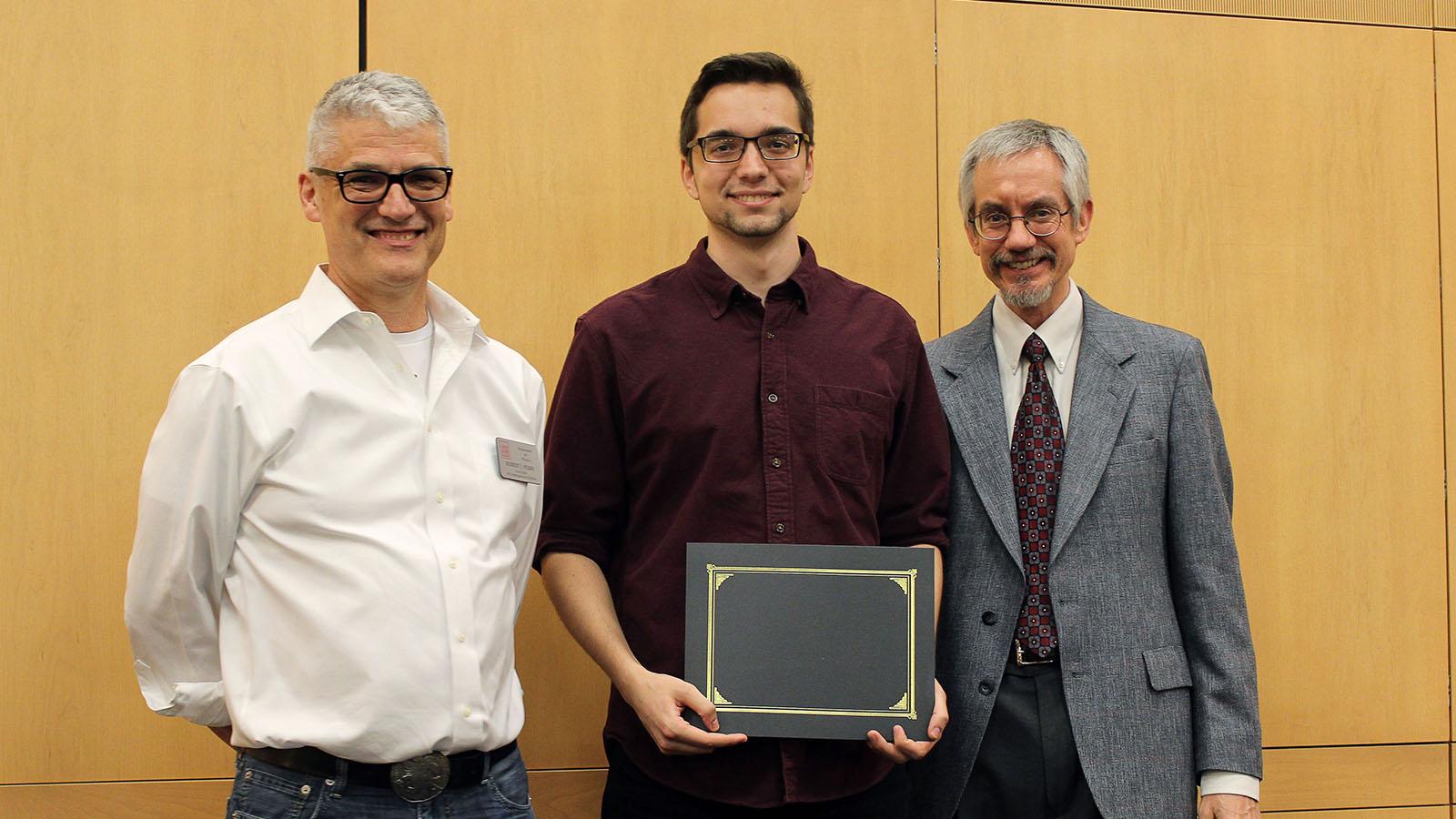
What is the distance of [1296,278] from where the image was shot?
294cm

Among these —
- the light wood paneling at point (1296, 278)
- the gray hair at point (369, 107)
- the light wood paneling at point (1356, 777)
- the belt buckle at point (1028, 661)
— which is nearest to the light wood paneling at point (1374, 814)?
the light wood paneling at point (1356, 777)

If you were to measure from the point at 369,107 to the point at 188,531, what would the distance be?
2.21ft

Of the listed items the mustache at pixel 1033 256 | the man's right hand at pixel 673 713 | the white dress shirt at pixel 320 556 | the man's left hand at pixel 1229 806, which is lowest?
the man's left hand at pixel 1229 806

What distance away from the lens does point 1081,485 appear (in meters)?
2.13

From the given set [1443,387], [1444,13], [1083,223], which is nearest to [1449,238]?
[1443,387]

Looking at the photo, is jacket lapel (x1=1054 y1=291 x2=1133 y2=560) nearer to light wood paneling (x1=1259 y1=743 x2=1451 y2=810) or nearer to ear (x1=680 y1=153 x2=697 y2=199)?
ear (x1=680 y1=153 x2=697 y2=199)

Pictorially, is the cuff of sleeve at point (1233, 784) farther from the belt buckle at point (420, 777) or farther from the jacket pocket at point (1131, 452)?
the belt buckle at point (420, 777)

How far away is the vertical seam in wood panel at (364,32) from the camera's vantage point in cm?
262

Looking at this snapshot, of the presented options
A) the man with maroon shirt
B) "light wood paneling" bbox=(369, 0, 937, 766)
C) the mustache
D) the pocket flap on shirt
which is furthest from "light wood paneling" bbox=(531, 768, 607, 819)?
the mustache

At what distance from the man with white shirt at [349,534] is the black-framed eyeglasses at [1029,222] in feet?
3.34

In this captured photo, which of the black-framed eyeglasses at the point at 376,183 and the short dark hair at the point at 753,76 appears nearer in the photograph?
the black-framed eyeglasses at the point at 376,183

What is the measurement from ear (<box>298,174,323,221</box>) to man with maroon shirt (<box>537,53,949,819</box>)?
50 cm

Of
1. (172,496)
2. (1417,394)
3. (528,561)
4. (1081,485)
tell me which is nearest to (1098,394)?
(1081,485)

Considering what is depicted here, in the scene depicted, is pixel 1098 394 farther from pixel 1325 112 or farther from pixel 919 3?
pixel 1325 112
